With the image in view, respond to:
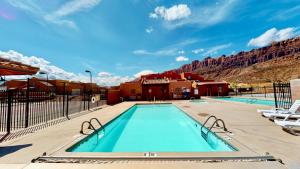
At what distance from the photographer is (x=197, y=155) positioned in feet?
11.0

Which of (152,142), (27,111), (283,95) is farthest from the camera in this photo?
(283,95)

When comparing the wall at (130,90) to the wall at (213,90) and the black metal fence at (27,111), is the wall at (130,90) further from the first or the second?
the wall at (213,90)

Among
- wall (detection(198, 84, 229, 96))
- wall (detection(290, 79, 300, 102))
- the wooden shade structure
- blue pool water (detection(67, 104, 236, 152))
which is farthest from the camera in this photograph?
wall (detection(198, 84, 229, 96))

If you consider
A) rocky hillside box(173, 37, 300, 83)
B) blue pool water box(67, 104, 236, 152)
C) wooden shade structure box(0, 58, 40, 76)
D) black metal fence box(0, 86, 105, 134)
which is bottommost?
blue pool water box(67, 104, 236, 152)

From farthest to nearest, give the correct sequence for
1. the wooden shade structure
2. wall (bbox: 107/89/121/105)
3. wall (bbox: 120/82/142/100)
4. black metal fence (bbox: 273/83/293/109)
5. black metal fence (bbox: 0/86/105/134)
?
wall (bbox: 120/82/142/100) < wall (bbox: 107/89/121/105) < black metal fence (bbox: 273/83/293/109) < black metal fence (bbox: 0/86/105/134) < the wooden shade structure

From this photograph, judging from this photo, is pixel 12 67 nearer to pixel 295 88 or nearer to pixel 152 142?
pixel 152 142

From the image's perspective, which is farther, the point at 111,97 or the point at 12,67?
the point at 111,97

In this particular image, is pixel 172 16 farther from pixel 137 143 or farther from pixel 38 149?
pixel 38 149

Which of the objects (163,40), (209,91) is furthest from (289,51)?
(163,40)

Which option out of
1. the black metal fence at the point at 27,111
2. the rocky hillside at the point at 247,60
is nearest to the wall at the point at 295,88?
the black metal fence at the point at 27,111

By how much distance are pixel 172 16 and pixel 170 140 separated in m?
15.9

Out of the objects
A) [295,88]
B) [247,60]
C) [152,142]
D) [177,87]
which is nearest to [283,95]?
[295,88]

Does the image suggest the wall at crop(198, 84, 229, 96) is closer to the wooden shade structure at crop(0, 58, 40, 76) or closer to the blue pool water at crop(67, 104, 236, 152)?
the blue pool water at crop(67, 104, 236, 152)

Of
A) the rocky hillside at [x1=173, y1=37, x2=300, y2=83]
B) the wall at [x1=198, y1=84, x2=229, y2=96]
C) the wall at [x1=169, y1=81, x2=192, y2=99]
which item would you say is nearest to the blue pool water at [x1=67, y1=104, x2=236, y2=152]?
the wall at [x1=169, y1=81, x2=192, y2=99]
